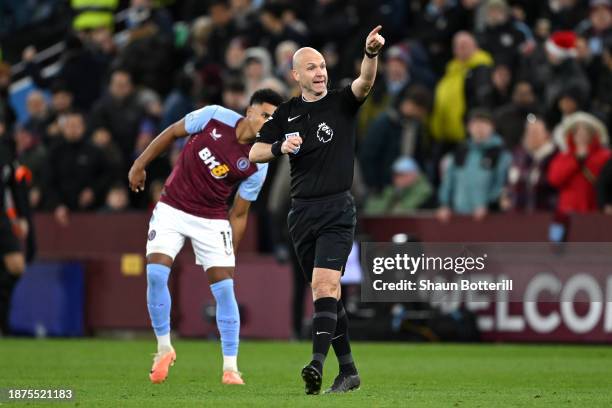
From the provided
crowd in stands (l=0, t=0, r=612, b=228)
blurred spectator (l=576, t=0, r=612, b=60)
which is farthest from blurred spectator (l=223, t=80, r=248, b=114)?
blurred spectator (l=576, t=0, r=612, b=60)

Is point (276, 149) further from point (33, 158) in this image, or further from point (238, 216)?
point (33, 158)

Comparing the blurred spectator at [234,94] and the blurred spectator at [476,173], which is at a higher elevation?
the blurred spectator at [234,94]

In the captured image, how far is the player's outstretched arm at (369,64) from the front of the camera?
962 centimetres

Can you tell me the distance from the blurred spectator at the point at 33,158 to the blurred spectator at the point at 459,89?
5.79 m

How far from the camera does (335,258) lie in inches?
396

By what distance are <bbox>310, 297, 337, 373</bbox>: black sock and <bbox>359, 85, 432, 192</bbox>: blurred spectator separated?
881cm

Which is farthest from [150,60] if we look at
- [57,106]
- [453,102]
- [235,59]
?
[453,102]

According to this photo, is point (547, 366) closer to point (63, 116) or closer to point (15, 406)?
point (15, 406)

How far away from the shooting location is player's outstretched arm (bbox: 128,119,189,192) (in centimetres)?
1142

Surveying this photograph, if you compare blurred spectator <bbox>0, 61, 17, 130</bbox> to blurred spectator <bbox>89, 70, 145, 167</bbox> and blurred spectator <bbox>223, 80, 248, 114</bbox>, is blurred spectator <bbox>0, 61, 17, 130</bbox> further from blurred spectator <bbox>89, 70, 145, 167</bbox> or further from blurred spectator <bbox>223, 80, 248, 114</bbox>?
blurred spectator <bbox>223, 80, 248, 114</bbox>

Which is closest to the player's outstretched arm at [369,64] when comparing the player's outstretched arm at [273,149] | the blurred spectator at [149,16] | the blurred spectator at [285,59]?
the player's outstretched arm at [273,149]

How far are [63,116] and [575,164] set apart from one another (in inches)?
313

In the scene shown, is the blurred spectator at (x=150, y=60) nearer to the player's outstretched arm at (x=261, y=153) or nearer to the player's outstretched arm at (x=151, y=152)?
the player's outstretched arm at (x=151, y=152)

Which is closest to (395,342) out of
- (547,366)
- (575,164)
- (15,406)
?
(575,164)
